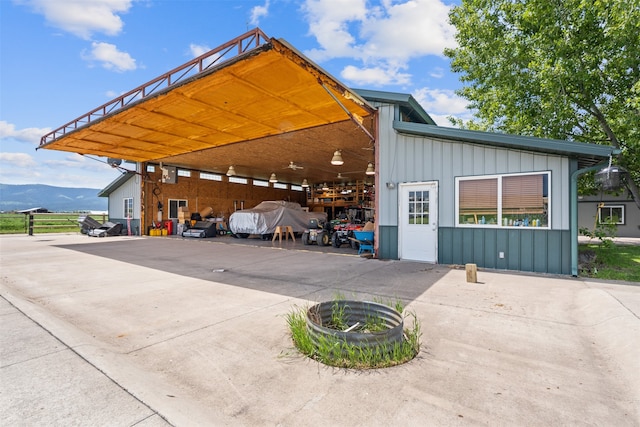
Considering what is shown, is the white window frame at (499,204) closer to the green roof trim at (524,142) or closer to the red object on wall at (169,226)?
the green roof trim at (524,142)

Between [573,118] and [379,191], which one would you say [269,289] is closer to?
[379,191]

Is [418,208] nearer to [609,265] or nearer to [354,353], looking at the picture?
[609,265]

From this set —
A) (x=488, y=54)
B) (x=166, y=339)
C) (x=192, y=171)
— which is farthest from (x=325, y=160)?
(x=166, y=339)

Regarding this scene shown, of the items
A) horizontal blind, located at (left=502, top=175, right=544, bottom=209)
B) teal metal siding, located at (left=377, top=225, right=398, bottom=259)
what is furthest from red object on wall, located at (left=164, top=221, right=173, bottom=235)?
horizontal blind, located at (left=502, top=175, right=544, bottom=209)

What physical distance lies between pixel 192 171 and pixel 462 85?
14.1 metres

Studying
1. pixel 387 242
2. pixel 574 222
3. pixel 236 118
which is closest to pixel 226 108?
pixel 236 118

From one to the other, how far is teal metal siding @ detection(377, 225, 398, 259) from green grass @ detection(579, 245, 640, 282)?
3.61 m

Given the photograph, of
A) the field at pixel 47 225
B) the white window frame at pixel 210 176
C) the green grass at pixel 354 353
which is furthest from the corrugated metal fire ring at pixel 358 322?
the field at pixel 47 225

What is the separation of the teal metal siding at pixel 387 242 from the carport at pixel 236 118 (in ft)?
7.38

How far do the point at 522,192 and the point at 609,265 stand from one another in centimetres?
298

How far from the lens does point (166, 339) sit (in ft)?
9.04

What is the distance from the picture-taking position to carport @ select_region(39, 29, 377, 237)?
5.25 meters

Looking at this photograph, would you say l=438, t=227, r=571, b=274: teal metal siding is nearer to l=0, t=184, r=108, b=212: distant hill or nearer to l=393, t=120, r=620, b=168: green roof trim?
l=393, t=120, r=620, b=168: green roof trim

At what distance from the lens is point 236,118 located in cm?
833
